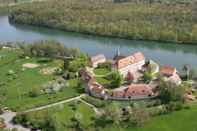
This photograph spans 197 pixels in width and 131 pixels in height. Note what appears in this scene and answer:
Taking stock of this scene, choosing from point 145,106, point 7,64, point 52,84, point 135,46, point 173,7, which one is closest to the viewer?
point 145,106

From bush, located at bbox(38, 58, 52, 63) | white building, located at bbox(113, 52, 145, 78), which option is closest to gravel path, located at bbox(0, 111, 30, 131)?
white building, located at bbox(113, 52, 145, 78)

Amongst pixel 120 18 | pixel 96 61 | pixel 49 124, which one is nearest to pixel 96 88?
pixel 49 124

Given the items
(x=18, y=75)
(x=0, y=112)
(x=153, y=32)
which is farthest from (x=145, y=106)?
(x=153, y=32)

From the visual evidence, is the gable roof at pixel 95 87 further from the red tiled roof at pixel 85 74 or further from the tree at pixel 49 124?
the tree at pixel 49 124

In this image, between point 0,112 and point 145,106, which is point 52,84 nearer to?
point 0,112

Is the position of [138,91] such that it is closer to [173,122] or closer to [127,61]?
[173,122]

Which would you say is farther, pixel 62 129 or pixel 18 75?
pixel 18 75

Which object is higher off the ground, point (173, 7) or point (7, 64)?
point (173, 7)

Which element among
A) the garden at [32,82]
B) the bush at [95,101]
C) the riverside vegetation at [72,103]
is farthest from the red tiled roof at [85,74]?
the bush at [95,101]
